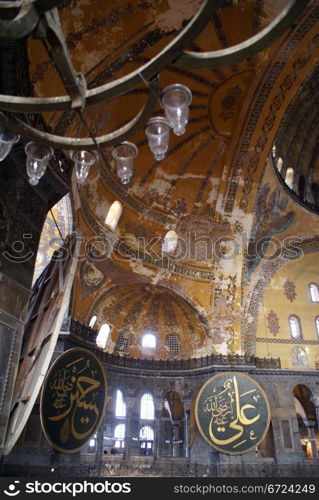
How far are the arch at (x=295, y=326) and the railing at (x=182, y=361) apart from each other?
1220 millimetres

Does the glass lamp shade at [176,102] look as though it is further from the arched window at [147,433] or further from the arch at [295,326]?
the arched window at [147,433]

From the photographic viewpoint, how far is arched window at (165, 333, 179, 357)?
11293 millimetres

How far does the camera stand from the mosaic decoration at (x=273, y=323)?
38.7ft

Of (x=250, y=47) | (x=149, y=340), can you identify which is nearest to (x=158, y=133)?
(x=250, y=47)

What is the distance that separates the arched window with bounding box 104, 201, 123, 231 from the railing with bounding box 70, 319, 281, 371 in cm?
254

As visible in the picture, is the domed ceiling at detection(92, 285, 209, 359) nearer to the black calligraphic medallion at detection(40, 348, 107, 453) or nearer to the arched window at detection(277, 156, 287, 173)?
the black calligraphic medallion at detection(40, 348, 107, 453)

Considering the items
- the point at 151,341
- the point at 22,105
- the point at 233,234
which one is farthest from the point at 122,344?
the point at 22,105

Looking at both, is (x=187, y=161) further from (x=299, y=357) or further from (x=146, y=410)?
(x=146, y=410)

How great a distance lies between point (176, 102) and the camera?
2346 millimetres

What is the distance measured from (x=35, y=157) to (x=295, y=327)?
1138cm

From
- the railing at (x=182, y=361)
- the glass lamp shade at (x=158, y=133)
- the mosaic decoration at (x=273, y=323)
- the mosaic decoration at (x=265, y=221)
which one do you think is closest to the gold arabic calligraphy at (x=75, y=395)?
the railing at (x=182, y=361)

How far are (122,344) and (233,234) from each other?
14.8ft

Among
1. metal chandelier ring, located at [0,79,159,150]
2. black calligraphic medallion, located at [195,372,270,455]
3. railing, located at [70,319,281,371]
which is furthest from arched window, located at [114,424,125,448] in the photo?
metal chandelier ring, located at [0,79,159,150]

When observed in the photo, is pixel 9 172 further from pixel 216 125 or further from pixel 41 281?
pixel 216 125
